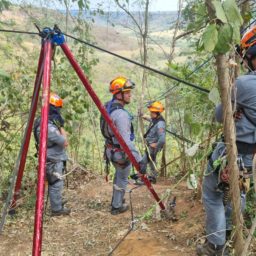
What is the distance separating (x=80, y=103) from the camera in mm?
6977

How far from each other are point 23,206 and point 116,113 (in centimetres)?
197

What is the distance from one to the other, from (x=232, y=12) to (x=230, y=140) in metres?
0.71

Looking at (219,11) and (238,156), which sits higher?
(219,11)

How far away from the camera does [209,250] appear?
11.5 feet

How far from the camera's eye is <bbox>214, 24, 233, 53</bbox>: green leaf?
1805 millimetres

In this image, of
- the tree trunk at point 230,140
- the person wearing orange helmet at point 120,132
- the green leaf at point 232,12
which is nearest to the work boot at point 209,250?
the tree trunk at point 230,140

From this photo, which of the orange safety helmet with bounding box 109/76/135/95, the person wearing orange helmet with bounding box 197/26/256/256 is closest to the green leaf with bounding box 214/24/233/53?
the person wearing orange helmet with bounding box 197/26/256/256

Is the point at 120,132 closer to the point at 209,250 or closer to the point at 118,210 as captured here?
the point at 118,210

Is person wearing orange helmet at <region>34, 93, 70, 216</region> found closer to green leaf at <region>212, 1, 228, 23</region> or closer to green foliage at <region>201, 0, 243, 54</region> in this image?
green foliage at <region>201, 0, 243, 54</region>

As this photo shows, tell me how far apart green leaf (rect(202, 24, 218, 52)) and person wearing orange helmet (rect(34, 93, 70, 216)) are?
3.67 m

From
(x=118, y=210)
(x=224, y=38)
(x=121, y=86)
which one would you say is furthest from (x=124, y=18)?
(x=224, y=38)

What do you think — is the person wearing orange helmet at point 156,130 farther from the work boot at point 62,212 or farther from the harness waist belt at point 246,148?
the harness waist belt at point 246,148

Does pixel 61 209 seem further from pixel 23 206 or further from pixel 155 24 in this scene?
pixel 155 24

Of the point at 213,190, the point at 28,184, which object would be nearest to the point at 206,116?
the point at 213,190
